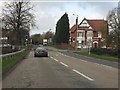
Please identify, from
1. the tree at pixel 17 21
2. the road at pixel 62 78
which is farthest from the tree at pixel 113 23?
the road at pixel 62 78

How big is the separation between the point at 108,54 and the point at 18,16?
22.7 metres

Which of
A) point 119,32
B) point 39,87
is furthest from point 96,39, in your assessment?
point 39,87

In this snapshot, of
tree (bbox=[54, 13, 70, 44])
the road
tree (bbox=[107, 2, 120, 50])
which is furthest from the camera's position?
tree (bbox=[54, 13, 70, 44])

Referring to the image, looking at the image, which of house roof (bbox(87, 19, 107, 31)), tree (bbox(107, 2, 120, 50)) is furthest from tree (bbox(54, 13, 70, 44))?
tree (bbox(107, 2, 120, 50))

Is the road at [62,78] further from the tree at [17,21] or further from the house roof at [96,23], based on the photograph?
the house roof at [96,23]

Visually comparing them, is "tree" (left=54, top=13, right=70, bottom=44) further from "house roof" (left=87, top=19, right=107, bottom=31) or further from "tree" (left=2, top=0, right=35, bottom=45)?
"tree" (left=2, top=0, right=35, bottom=45)

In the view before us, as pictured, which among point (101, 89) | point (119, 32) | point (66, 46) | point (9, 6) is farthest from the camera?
point (66, 46)

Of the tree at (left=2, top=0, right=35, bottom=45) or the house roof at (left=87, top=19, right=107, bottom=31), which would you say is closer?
the tree at (left=2, top=0, right=35, bottom=45)

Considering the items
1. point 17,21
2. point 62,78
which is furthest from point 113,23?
point 62,78

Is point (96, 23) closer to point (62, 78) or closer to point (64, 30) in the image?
point (64, 30)

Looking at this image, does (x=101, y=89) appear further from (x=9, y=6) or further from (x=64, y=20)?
(x=64, y=20)

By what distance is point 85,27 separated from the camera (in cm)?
11662

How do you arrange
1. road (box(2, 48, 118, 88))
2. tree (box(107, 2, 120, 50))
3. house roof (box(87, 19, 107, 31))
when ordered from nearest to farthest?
1. road (box(2, 48, 118, 88))
2. tree (box(107, 2, 120, 50))
3. house roof (box(87, 19, 107, 31))

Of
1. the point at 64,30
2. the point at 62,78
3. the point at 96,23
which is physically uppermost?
the point at 96,23
